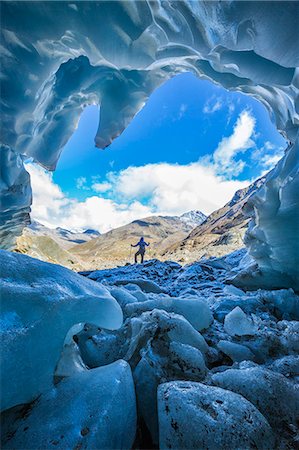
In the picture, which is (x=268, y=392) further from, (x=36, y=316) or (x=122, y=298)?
(x=122, y=298)

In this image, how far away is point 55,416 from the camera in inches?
32.7

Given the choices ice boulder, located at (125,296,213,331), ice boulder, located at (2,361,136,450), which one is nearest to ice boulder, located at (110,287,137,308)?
ice boulder, located at (125,296,213,331)

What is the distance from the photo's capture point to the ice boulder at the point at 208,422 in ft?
2.49

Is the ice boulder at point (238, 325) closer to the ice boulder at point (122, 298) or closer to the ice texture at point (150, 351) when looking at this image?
the ice texture at point (150, 351)

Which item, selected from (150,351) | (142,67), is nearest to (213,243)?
(142,67)

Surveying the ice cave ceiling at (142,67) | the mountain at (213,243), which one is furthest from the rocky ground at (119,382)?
the mountain at (213,243)

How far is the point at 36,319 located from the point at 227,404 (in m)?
0.86

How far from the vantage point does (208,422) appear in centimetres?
79

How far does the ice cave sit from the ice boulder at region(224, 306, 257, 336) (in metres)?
0.01

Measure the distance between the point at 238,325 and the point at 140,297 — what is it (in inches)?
44.5

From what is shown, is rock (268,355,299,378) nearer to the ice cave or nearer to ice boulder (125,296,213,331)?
the ice cave

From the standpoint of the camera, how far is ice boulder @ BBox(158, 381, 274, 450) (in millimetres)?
758

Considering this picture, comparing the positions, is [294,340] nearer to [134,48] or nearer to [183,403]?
[183,403]

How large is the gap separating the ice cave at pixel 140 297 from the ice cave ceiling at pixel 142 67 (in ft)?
0.06
